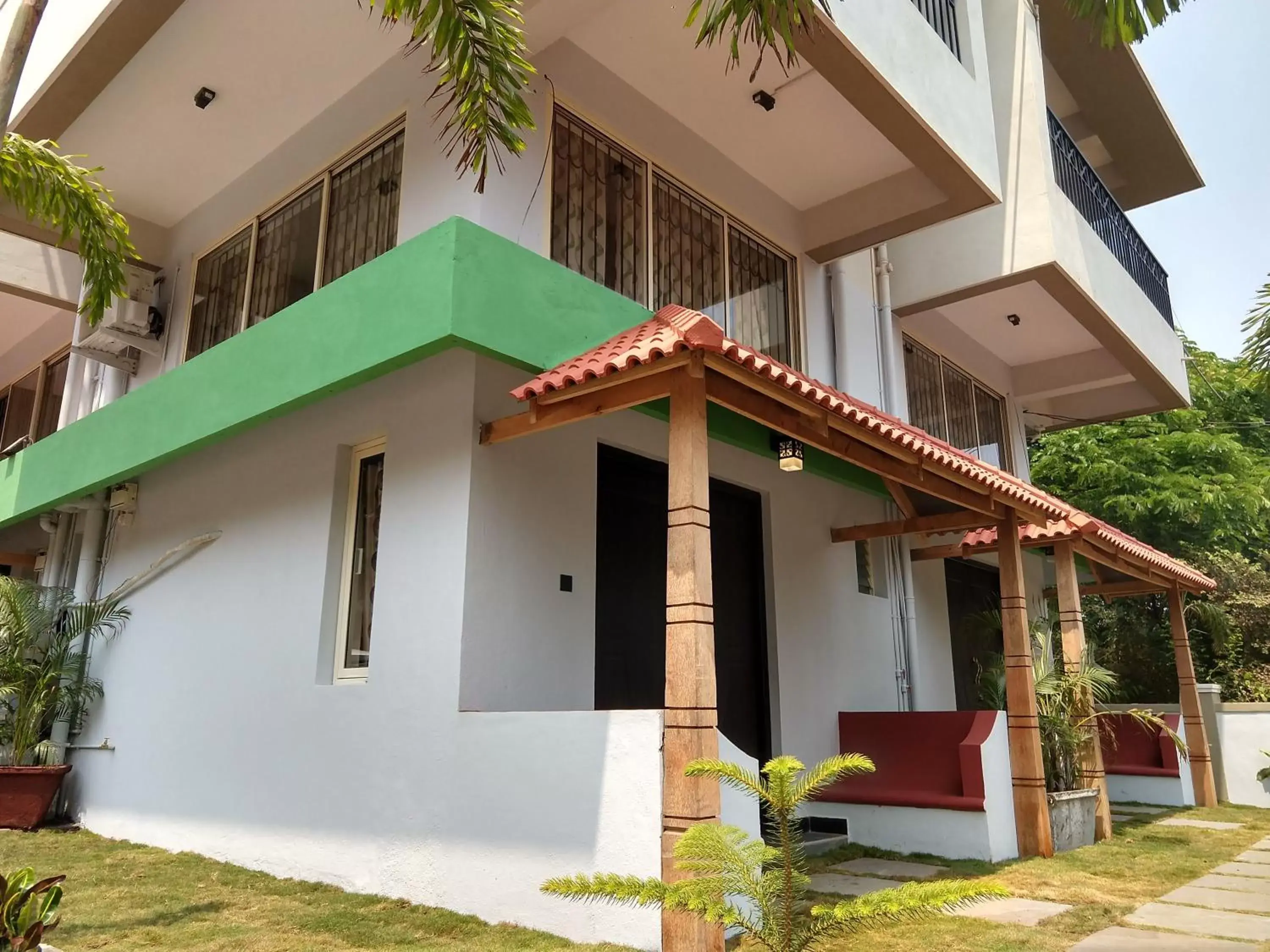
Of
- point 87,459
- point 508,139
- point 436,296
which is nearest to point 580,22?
point 508,139

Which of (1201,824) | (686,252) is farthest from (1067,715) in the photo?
(686,252)

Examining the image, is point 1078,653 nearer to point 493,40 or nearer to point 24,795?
point 493,40

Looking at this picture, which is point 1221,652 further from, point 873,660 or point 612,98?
point 612,98

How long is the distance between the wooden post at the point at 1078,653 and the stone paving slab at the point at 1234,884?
1588mm

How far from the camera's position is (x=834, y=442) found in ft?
20.2

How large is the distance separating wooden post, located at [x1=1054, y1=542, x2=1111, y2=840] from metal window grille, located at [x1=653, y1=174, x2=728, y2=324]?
4.07m

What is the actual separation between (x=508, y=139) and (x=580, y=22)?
1897 millimetres

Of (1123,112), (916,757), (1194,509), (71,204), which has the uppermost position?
(1123,112)

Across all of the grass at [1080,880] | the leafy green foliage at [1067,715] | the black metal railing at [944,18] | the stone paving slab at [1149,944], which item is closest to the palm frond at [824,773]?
the grass at [1080,880]

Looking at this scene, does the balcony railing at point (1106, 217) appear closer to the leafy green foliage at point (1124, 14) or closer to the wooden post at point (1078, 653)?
the leafy green foliage at point (1124, 14)

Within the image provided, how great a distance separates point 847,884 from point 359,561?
424 centimetres

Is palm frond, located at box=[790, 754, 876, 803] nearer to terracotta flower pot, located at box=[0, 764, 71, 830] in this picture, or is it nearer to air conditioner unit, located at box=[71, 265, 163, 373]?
terracotta flower pot, located at box=[0, 764, 71, 830]

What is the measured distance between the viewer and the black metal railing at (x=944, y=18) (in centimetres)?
876

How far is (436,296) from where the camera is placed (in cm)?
590
